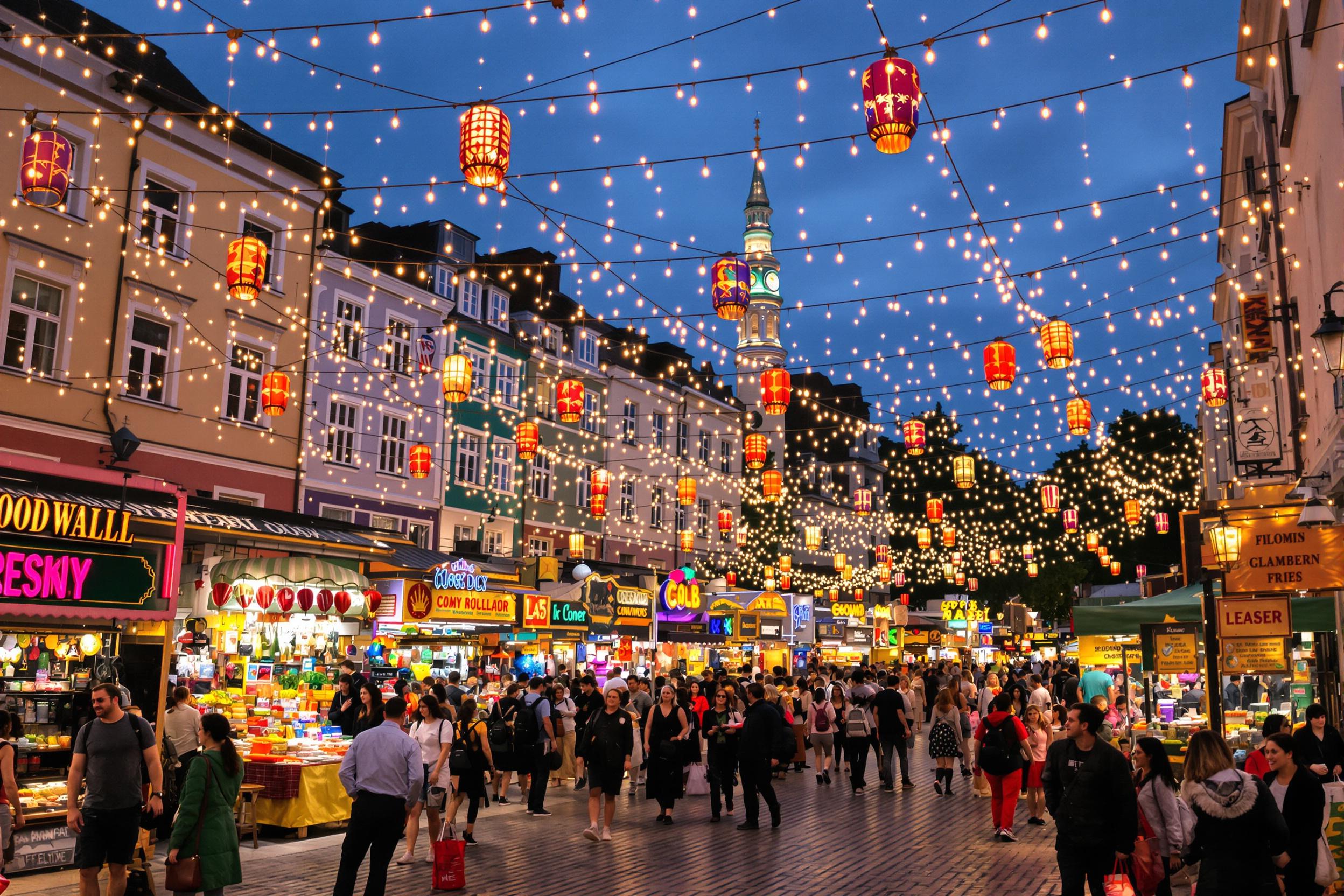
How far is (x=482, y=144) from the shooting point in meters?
12.0

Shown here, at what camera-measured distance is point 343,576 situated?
19812 millimetres

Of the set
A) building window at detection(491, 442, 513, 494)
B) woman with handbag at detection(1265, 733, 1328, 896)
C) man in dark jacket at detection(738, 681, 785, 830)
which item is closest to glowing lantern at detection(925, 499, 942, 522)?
building window at detection(491, 442, 513, 494)

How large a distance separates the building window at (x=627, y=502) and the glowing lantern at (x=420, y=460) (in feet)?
44.8

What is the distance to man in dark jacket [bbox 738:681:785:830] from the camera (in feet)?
44.0

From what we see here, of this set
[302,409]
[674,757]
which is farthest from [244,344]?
[674,757]

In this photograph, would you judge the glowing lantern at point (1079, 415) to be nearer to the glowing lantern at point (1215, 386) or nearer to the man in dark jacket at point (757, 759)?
the glowing lantern at point (1215, 386)

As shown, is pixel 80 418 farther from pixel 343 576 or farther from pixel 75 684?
pixel 75 684

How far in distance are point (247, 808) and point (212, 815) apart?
4914mm

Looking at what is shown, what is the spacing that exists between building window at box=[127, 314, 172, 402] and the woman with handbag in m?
21.4

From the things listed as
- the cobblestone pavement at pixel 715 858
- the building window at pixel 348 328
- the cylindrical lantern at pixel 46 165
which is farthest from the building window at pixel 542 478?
the cobblestone pavement at pixel 715 858

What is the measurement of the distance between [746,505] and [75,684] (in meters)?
39.9

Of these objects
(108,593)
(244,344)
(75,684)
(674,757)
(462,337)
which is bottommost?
(674,757)

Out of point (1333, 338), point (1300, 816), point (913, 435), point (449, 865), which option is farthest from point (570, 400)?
point (1300, 816)

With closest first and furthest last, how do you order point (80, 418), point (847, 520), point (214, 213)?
point (80, 418), point (214, 213), point (847, 520)
